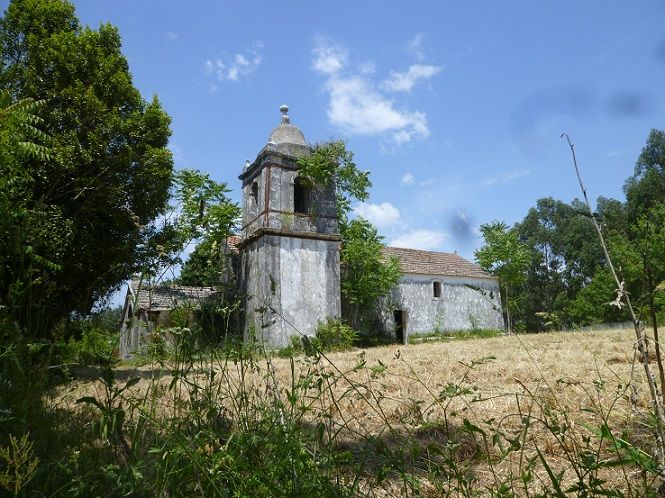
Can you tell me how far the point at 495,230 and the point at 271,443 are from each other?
2719cm

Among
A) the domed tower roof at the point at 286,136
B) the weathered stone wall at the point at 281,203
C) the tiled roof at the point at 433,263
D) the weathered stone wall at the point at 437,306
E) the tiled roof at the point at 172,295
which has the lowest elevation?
the tiled roof at the point at 172,295

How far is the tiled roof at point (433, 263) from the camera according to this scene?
24.6 metres

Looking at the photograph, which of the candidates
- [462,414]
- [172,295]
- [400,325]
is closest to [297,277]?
[400,325]

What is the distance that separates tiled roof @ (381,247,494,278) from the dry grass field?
1645 cm

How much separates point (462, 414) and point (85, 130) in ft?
33.8

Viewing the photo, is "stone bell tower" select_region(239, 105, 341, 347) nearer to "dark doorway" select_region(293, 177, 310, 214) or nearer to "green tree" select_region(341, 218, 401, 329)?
"dark doorway" select_region(293, 177, 310, 214)

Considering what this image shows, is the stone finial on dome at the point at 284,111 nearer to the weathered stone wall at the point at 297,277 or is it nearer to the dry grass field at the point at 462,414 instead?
the weathered stone wall at the point at 297,277

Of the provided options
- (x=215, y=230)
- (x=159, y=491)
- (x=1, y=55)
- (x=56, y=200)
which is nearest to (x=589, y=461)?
(x=159, y=491)

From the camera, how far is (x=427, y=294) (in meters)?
24.4

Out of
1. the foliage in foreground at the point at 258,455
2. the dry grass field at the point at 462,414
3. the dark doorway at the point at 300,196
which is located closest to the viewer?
the foliage in foreground at the point at 258,455

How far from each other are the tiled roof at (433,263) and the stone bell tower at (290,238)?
6438 mm

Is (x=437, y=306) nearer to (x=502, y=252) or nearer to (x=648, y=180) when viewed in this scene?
(x=502, y=252)

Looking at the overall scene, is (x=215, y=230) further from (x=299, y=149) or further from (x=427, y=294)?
(x=427, y=294)

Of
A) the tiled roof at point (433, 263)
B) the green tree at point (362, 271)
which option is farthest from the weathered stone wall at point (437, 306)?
the green tree at point (362, 271)
